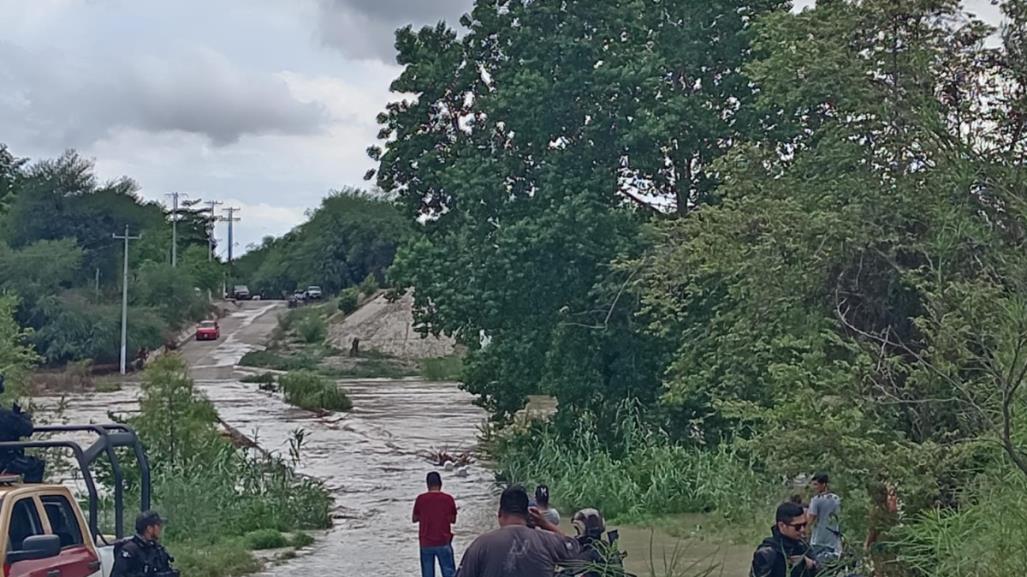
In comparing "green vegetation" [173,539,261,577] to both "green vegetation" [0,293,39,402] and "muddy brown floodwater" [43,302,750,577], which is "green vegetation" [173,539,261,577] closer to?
"muddy brown floodwater" [43,302,750,577]

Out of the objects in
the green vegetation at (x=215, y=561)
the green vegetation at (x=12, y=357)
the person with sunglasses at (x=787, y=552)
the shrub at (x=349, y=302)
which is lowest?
the green vegetation at (x=215, y=561)

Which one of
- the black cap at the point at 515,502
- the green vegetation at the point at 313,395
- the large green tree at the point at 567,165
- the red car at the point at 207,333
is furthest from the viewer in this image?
the red car at the point at 207,333

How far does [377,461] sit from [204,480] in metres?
12.2

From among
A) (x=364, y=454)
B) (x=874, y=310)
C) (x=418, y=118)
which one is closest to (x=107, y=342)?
(x=364, y=454)

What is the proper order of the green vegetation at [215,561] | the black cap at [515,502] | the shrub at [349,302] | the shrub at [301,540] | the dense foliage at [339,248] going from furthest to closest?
the dense foliage at [339,248] → the shrub at [349,302] → the shrub at [301,540] → the green vegetation at [215,561] → the black cap at [515,502]

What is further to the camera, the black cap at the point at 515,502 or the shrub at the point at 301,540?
the shrub at the point at 301,540

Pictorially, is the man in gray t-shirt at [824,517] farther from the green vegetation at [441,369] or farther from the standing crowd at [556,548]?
the green vegetation at [441,369]

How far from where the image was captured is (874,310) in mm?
14633

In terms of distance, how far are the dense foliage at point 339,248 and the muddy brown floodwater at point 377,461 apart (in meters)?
39.6

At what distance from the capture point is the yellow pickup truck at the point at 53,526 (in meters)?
7.89

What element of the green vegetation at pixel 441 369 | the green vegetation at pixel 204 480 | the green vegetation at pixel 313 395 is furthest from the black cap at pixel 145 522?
the green vegetation at pixel 441 369

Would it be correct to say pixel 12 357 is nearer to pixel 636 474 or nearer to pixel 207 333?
pixel 636 474

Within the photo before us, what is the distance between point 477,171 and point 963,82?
11.2 meters

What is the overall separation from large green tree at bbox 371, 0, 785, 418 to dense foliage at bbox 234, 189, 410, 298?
76870mm
